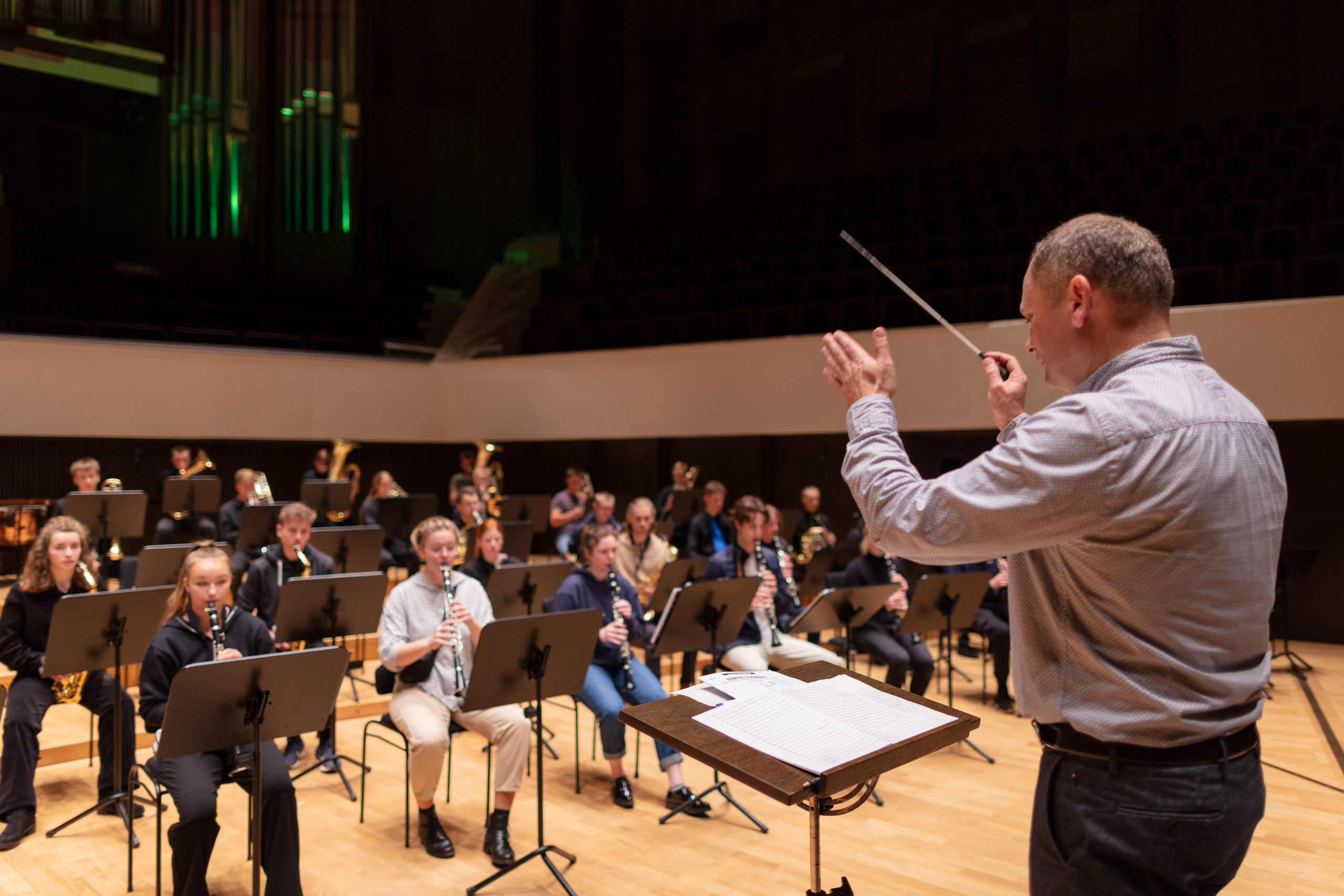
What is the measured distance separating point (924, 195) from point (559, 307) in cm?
485

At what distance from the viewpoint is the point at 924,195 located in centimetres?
1069

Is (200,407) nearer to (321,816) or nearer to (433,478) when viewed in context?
(433,478)

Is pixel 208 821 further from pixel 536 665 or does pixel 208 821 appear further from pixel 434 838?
pixel 536 665

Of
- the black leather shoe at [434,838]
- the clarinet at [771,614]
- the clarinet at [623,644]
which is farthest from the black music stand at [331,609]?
the clarinet at [771,614]

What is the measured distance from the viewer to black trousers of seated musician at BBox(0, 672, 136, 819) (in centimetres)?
405

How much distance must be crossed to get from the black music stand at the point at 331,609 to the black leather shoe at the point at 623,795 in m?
1.24

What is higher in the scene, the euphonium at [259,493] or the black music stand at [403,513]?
the euphonium at [259,493]

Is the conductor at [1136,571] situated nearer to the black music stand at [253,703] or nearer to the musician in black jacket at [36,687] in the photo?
the black music stand at [253,703]

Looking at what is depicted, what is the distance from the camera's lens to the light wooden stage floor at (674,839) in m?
3.70

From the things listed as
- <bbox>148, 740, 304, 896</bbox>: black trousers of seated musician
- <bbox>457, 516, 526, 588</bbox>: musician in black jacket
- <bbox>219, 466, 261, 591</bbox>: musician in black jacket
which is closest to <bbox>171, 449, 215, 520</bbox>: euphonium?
<bbox>219, 466, 261, 591</bbox>: musician in black jacket

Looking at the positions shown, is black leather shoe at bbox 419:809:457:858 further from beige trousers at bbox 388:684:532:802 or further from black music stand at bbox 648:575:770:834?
black music stand at bbox 648:575:770:834

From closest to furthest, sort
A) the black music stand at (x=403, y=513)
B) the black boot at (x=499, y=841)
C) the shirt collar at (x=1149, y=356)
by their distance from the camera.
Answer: the shirt collar at (x=1149, y=356)
the black boot at (x=499, y=841)
the black music stand at (x=403, y=513)

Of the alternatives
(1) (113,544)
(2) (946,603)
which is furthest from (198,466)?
(2) (946,603)

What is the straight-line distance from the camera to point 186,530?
8984 millimetres
